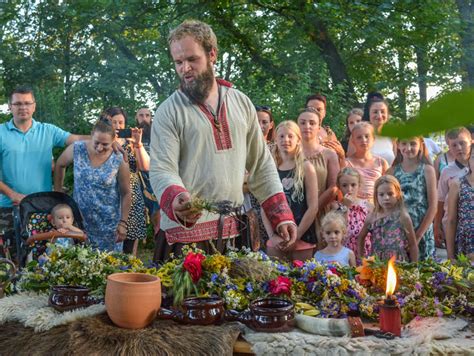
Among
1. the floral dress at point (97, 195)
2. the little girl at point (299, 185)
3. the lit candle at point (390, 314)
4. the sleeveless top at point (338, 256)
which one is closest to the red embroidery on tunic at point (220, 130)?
the lit candle at point (390, 314)

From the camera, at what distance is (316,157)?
4.63 meters

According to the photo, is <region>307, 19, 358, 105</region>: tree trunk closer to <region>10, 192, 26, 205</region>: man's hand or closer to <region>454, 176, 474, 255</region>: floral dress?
<region>454, 176, 474, 255</region>: floral dress

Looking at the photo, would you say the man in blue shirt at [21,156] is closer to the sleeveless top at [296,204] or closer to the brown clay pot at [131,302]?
the sleeveless top at [296,204]

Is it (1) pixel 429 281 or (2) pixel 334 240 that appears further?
(2) pixel 334 240

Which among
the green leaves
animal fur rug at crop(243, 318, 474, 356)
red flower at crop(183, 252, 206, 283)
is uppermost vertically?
the green leaves

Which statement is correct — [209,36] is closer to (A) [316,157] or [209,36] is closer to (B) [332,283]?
(B) [332,283]

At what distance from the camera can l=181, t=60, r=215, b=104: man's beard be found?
114 inches

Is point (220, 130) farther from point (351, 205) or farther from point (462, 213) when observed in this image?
point (462, 213)

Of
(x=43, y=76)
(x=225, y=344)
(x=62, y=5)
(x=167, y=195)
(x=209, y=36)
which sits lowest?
(x=225, y=344)

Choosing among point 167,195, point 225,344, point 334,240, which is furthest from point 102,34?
point 225,344

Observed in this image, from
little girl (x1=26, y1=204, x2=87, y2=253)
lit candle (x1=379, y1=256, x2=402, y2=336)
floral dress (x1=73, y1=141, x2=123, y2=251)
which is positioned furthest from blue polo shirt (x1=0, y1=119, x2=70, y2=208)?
lit candle (x1=379, y1=256, x2=402, y2=336)

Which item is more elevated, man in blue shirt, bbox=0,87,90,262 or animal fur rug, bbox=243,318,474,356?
man in blue shirt, bbox=0,87,90,262

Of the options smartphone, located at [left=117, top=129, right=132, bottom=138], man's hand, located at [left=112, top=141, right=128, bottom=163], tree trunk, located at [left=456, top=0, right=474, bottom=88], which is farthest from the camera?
tree trunk, located at [left=456, top=0, right=474, bottom=88]

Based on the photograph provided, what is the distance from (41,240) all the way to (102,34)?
8.74m
